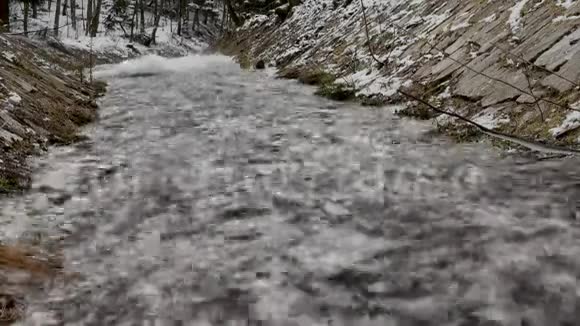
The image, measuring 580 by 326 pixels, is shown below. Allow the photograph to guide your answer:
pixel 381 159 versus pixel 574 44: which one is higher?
pixel 574 44

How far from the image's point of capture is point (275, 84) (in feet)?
55.5

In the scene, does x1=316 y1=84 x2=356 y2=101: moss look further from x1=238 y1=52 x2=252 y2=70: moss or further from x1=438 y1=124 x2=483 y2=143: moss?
x1=238 y1=52 x2=252 y2=70: moss

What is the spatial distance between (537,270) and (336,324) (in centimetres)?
167

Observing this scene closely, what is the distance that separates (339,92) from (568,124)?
6748 mm

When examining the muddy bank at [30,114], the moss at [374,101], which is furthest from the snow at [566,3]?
the muddy bank at [30,114]

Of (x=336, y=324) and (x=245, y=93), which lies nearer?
(x=336, y=324)

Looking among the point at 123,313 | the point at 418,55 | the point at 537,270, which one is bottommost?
the point at 123,313

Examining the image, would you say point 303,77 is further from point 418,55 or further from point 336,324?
point 336,324

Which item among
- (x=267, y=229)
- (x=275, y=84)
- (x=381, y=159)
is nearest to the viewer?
(x=267, y=229)

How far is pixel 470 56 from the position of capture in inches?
412

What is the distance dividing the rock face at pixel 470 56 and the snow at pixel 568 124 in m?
0.07

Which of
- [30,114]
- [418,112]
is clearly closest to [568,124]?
[418,112]

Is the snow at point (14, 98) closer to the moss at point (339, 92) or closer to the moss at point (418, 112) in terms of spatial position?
the moss at point (418, 112)

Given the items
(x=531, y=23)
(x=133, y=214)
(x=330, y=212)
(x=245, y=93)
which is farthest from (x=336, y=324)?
(x=245, y=93)
